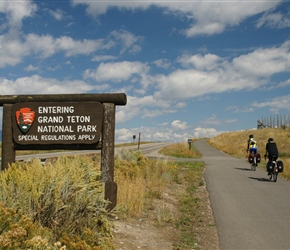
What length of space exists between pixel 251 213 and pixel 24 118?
570cm

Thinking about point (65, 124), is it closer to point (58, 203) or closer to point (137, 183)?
point (58, 203)

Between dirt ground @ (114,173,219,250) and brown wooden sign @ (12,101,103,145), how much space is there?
1828 millimetres

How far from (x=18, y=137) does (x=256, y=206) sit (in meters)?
6.33

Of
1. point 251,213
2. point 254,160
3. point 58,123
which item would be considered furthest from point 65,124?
point 254,160

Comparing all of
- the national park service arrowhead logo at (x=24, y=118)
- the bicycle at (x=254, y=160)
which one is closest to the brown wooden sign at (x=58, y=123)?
the national park service arrowhead logo at (x=24, y=118)

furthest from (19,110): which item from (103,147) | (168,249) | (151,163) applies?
(151,163)

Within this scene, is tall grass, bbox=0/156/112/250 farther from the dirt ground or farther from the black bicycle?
the black bicycle

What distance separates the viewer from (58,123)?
716 centimetres

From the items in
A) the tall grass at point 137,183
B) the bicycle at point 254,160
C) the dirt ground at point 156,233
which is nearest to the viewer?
the dirt ground at point 156,233

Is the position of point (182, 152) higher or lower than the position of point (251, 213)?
higher

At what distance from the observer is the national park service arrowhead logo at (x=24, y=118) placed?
722cm

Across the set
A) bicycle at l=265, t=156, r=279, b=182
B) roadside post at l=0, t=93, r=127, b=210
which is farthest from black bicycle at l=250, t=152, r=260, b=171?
roadside post at l=0, t=93, r=127, b=210

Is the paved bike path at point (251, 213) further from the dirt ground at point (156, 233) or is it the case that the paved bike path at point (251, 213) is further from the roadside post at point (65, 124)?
the roadside post at point (65, 124)

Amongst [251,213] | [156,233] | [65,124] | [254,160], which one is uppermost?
[65,124]
